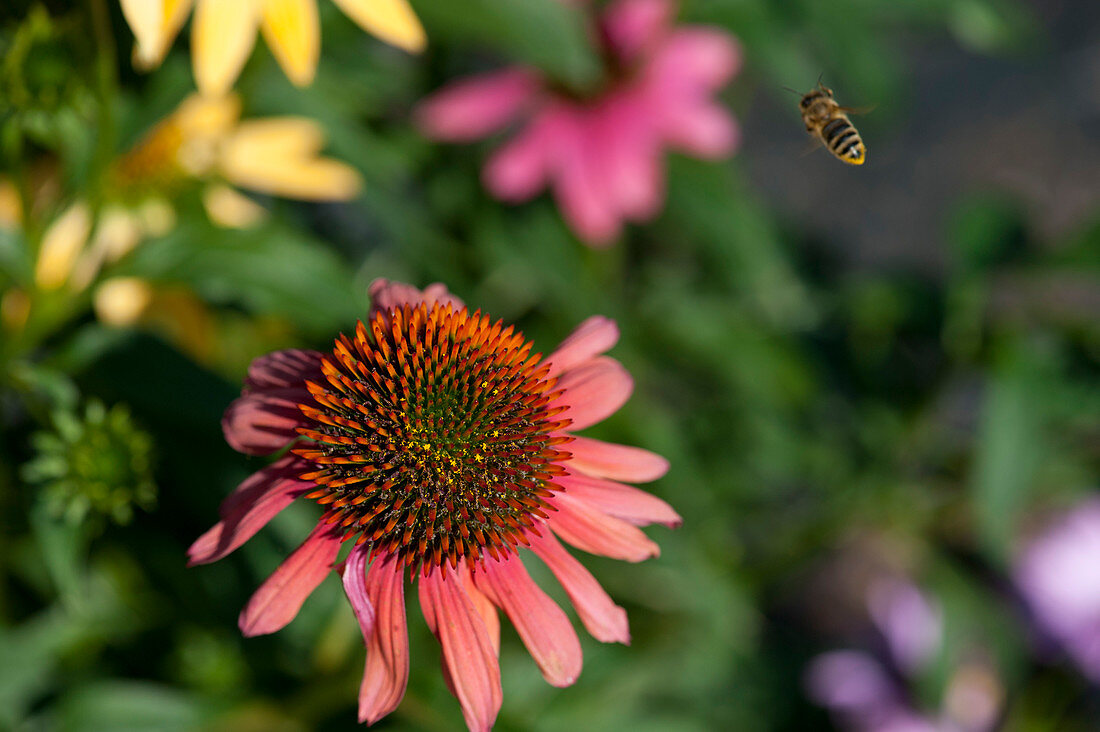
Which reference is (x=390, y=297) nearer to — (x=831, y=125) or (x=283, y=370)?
(x=283, y=370)

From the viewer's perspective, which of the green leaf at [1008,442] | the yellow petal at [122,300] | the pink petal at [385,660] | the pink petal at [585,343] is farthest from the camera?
the green leaf at [1008,442]

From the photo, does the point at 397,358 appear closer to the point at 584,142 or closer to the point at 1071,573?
the point at 584,142

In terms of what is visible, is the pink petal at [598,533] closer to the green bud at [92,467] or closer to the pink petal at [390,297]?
the pink petal at [390,297]

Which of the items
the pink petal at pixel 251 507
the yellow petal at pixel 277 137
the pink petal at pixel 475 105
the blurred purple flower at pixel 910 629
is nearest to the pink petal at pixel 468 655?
the pink petal at pixel 251 507

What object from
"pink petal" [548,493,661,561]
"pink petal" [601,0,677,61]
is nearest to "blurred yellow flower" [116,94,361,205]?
"pink petal" [601,0,677,61]

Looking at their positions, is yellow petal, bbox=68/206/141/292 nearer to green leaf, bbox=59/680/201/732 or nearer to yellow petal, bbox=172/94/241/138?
yellow petal, bbox=172/94/241/138
